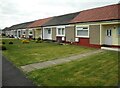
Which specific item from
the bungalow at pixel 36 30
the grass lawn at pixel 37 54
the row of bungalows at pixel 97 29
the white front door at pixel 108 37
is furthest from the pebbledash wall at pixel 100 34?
the bungalow at pixel 36 30

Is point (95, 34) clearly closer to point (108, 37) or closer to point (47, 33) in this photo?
point (108, 37)

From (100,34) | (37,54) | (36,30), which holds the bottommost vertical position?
(37,54)

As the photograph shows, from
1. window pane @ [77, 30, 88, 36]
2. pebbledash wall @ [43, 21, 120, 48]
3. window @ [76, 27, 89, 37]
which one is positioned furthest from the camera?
window pane @ [77, 30, 88, 36]

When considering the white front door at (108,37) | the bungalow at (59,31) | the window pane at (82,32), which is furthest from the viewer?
the bungalow at (59,31)

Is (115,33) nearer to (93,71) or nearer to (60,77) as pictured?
(93,71)

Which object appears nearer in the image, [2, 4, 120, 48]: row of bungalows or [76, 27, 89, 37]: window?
[2, 4, 120, 48]: row of bungalows

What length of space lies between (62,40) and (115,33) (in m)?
10.9

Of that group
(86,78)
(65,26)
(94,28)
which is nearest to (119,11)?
(94,28)

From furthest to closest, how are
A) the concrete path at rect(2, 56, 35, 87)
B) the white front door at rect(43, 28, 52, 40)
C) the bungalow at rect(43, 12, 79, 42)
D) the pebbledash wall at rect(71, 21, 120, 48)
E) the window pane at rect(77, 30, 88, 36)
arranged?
the white front door at rect(43, 28, 52, 40) < the bungalow at rect(43, 12, 79, 42) < the window pane at rect(77, 30, 88, 36) < the pebbledash wall at rect(71, 21, 120, 48) < the concrete path at rect(2, 56, 35, 87)

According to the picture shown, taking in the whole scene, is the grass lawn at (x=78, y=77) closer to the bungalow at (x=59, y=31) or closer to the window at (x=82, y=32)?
the window at (x=82, y=32)

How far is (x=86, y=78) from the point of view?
820cm

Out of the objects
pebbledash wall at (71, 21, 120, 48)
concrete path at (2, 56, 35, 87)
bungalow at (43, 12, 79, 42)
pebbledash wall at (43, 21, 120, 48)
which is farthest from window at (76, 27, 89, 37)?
concrete path at (2, 56, 35, 87)

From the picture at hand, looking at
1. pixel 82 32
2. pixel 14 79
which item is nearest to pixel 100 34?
pixel 82 32

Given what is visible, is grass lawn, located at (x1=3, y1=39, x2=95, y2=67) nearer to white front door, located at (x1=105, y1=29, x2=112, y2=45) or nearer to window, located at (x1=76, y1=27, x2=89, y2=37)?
white front door, located at (x1=105, y1=29, x2=112, y2=45)
